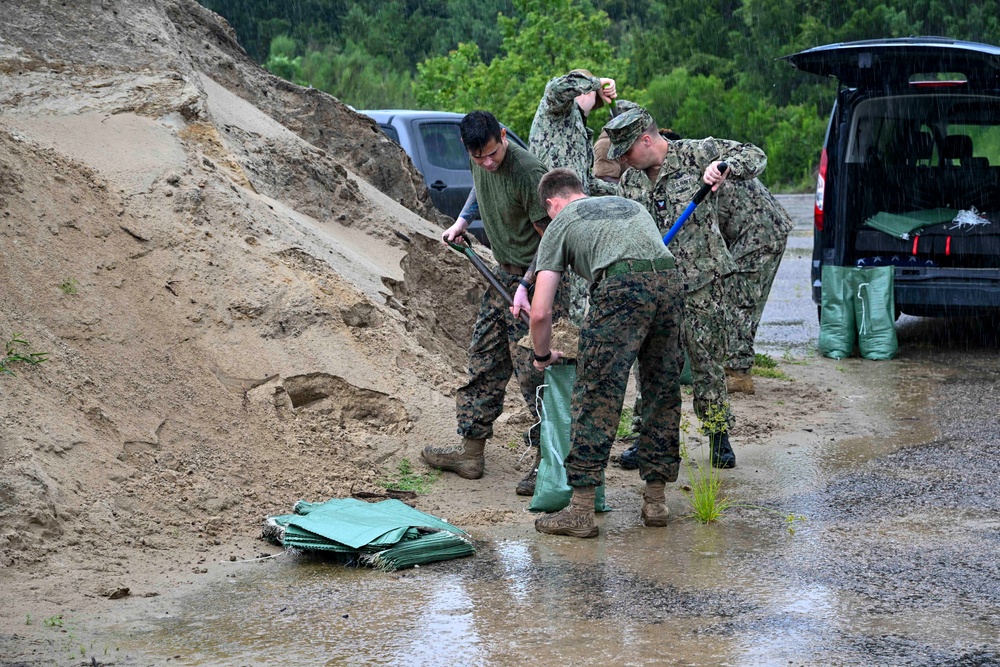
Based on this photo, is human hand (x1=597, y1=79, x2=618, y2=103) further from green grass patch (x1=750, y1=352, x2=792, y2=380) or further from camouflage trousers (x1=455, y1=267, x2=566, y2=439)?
green grass patch (x1=750, y1=352, x2=792, y2=380)

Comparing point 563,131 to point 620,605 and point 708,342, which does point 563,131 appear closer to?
point 708,342

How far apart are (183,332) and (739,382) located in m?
3.71

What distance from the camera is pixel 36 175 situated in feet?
21.2

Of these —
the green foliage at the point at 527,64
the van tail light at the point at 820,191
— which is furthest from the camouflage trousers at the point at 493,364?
the green foliage at the point at 527,64

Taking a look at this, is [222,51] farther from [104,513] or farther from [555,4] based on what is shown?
[555,4]

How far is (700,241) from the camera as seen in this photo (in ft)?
20.1

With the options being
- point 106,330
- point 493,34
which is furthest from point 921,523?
point 493,34

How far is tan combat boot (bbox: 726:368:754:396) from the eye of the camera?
26.4 ft

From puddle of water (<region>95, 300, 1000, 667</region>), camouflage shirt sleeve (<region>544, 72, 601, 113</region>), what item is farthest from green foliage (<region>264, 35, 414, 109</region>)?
puddle of water (<region>95, 300, 1000, 667</region>)

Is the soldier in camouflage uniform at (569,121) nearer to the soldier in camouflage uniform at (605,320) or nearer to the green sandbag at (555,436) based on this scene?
the green sandbag at (555,436)

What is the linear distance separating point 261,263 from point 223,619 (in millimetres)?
2773

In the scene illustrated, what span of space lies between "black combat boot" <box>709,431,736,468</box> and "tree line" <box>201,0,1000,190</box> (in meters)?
14.9

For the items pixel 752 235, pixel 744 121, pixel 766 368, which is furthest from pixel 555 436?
pixel 744 121

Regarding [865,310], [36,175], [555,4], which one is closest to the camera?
[36,175]
